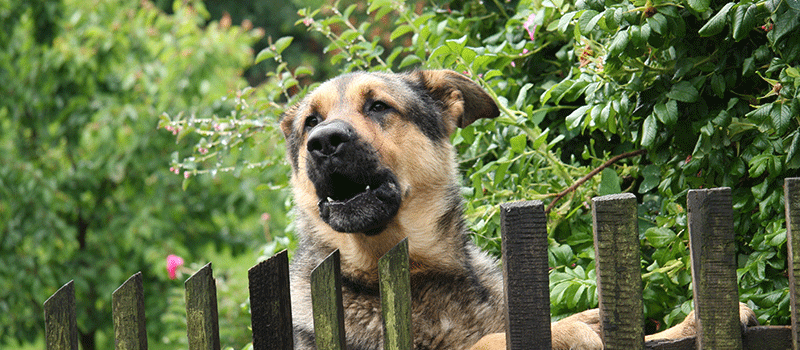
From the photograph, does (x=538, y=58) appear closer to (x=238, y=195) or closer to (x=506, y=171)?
(x=506, y=171)

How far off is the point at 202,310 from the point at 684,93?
72.0 inches

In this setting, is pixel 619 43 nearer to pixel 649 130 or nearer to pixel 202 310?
pixel 649 130

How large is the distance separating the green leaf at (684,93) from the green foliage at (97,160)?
15.3ft

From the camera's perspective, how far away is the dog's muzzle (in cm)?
265

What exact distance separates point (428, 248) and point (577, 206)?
78 cm

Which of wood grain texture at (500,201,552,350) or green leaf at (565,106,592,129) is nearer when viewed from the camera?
wood grain texture at (500,201,552,350)

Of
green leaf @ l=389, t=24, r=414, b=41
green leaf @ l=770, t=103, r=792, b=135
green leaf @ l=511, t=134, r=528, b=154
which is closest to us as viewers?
green leaf @ l=770, t=103, r=792, b=135

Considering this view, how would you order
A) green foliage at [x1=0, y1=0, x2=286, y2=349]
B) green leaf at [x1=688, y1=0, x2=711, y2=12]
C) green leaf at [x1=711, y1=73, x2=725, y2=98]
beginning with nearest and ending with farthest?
green leaf at [x1=688, y1=0, x2=711, y2=12] < green leaf at [x1=711, y1=73, x2=725, y2=98] < green foliage at [x1=0, y1=0, x2=286, y2=349]

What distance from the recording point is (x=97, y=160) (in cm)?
676

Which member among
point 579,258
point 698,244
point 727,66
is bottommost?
point 579,258

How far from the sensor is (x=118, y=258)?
6.95 meters

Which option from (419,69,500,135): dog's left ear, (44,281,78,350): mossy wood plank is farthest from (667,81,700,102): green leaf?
(44,281,78,350): mossy wood plank

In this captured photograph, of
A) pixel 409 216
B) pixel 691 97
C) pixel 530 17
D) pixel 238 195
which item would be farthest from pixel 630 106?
pixel 238 195

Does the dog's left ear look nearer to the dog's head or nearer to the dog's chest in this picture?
the dog's head
